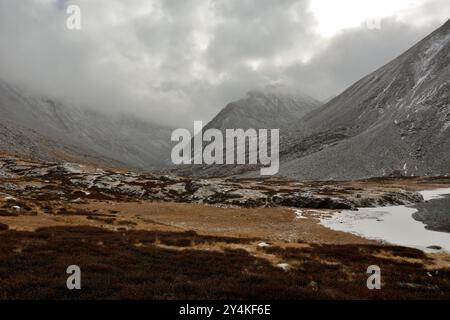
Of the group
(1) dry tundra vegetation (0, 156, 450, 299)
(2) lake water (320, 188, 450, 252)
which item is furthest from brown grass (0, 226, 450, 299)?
(2) lake water (320, 188, 450, 252)

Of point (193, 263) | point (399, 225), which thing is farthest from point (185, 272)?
point (399, 225)

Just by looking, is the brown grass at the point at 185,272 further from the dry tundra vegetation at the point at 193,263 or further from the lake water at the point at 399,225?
the lake water at the point at 399,225

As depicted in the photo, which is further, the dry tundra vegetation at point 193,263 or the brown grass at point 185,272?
the dry tundra vegetation at point 193,263

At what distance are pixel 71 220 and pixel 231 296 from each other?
30.7 meters

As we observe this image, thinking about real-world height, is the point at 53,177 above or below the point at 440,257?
above

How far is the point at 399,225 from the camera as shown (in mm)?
49094

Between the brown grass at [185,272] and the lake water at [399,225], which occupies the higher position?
the brown grass at [185,272]

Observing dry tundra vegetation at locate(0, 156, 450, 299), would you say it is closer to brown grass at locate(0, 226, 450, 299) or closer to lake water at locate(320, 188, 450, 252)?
brown grass at locate(0, 226, 450, 299)

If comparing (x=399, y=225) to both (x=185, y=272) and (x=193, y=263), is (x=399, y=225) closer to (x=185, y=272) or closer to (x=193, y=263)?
(x=193, y=263)

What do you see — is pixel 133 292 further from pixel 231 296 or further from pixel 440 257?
pixel 440 257

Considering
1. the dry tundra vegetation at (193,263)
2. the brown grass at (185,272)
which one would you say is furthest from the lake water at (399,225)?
the brown grass at (185,272)

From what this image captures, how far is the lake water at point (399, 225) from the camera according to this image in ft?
125
